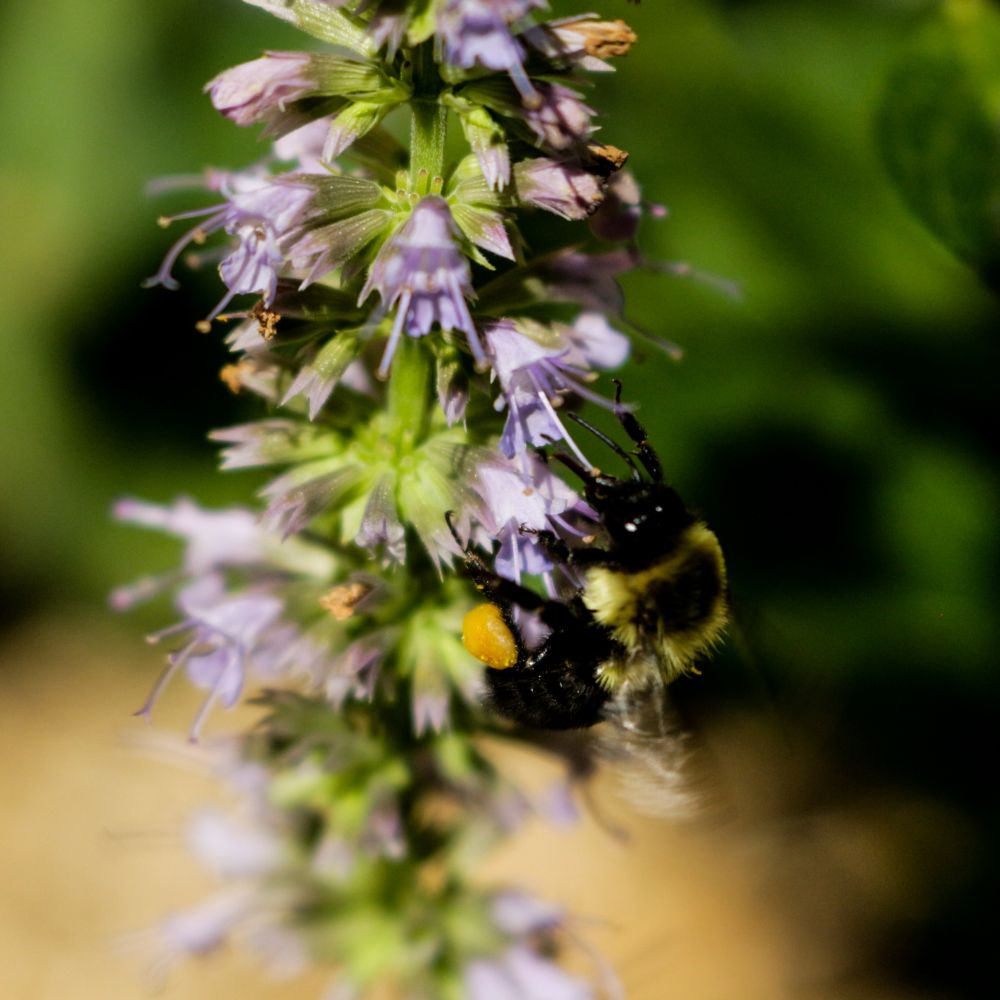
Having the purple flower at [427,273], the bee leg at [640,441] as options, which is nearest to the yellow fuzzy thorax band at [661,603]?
the bee leg at [640,441]

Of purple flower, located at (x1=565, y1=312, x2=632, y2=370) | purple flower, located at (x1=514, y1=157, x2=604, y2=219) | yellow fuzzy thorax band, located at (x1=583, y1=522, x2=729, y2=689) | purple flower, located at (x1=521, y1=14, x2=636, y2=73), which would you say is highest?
purple flower, located at (x1=521, y1=14, x2=636, y2=73)

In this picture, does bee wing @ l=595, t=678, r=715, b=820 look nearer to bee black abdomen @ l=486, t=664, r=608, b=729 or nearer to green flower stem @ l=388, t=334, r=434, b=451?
bee black abdomen @ l=486, t=664, r=608, b=729

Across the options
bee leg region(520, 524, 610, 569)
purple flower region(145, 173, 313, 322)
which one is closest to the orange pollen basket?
bee leg region(520, 524, 610, 569)

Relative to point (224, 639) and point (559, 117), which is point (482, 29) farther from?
point (224, 639)

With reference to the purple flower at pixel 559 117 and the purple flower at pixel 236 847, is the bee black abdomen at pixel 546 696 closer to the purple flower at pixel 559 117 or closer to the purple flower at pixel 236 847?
the purple flower at pixel 236 847

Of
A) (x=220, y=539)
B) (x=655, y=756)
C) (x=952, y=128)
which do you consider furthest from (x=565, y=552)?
(x=952, y=128)

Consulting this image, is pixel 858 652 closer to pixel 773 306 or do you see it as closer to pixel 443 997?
pixel 773 306
